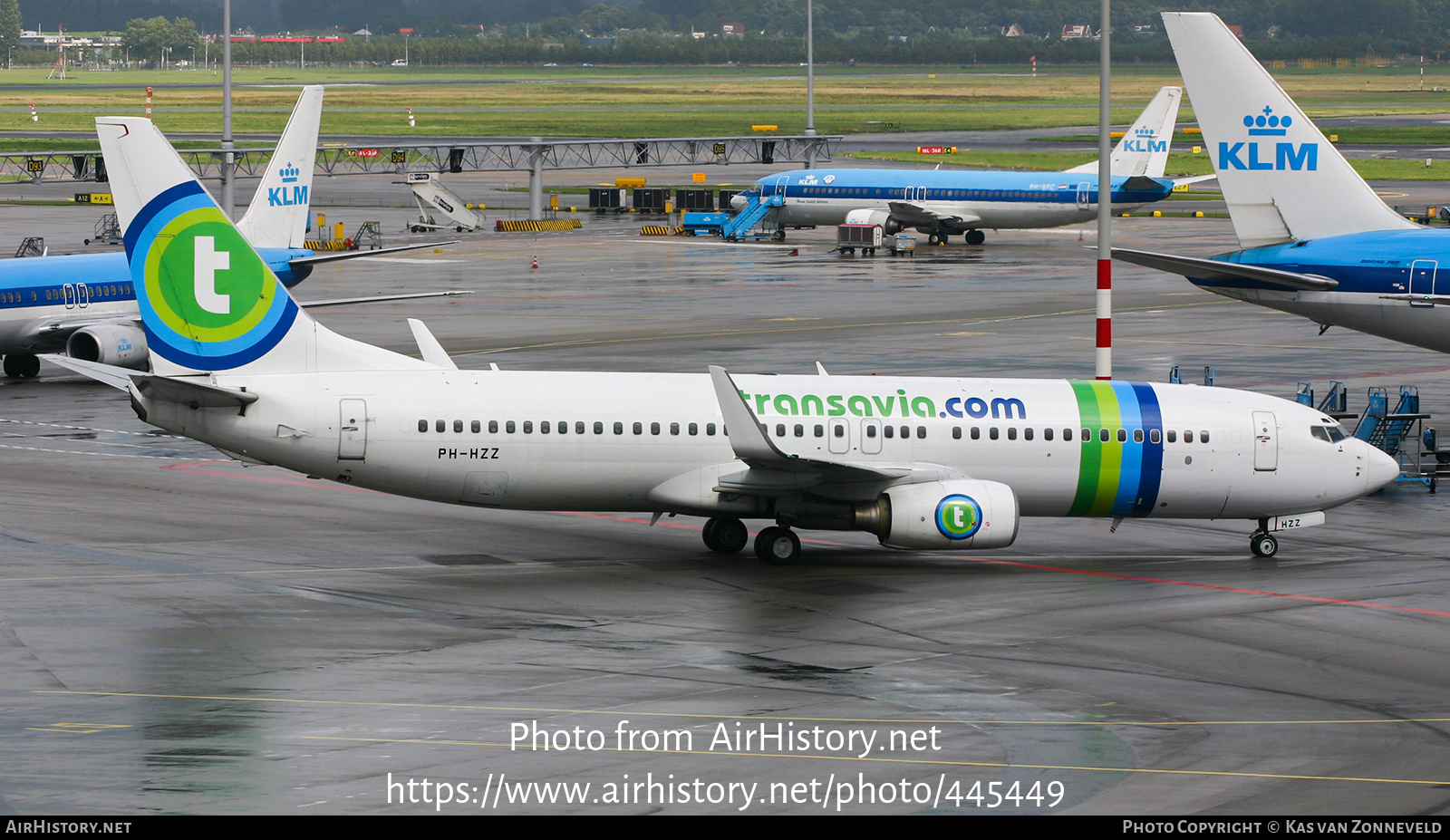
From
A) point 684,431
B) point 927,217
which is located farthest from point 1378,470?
point 927,217

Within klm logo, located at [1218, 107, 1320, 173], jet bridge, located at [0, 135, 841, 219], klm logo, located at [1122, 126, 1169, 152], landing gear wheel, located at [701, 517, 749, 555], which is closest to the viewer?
landing gear wheel, located at [701, 517, 749, 555]

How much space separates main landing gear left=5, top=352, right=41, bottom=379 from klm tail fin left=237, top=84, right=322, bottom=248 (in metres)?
7.91

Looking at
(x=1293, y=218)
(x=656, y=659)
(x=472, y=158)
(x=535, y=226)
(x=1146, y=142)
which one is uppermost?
(x=1146, y=142)

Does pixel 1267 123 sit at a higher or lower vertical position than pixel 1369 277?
higher

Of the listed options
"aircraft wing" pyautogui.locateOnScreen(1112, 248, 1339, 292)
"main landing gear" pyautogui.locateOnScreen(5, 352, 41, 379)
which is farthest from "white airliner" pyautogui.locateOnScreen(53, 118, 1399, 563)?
"main landing gear" pyautogui.locateOnScreen(5, 352, 41, 379)

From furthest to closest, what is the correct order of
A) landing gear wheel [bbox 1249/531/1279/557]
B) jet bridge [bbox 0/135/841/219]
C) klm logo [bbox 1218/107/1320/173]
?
jet bridge [bbox 0/135/841/219], klm logo [bbox 1218/107/1320/173], landing gear wheel [bbox 1249/531/1279/557]

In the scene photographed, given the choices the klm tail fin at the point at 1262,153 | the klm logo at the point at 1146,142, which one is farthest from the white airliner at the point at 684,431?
the klm logo at the point at 1146,142

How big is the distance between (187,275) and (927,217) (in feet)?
240

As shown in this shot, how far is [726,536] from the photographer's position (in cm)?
3316

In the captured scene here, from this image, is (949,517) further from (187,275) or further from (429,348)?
(187,275)

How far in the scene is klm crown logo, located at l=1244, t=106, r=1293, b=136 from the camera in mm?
41094

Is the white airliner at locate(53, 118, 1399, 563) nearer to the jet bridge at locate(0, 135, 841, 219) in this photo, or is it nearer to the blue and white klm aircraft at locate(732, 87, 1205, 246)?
the jet bridge at locate(0, 135, 841, 219)

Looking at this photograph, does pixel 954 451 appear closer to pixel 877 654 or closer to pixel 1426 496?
pixel 877 654

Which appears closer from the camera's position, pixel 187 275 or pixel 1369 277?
pixel 187 275
